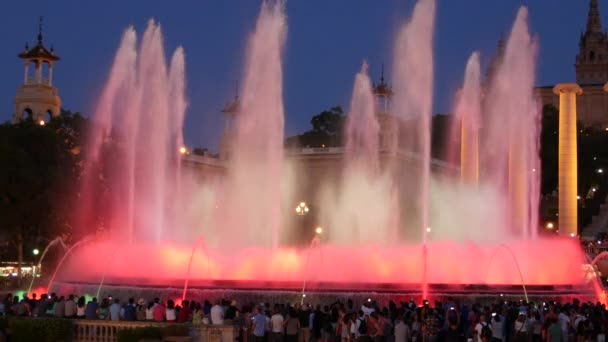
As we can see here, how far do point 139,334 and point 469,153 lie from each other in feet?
108

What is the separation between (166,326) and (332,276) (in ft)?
36.5

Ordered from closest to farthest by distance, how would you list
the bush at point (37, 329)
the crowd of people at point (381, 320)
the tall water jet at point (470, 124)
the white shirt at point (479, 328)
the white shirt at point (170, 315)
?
the white shirt at point (479, 328), the crowd of people at point (381, 320), the bush at point (37, 329), the white shirt at point (170, 315), the tall water jet at point (470, 124)

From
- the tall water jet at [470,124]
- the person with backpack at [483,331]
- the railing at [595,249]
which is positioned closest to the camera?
the person with backpack at [483,331]

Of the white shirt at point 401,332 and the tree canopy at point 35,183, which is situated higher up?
the tree canopy at point 35,183

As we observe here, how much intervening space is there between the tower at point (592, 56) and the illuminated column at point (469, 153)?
414ft

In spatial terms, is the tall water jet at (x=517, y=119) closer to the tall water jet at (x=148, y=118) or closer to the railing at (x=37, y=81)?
the tall water jet at (x=148, y=118)

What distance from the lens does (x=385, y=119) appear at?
254 ft

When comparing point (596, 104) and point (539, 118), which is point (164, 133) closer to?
point (539, 118)

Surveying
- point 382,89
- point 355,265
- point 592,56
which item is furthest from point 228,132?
point 592,56

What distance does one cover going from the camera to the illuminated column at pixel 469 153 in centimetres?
4984

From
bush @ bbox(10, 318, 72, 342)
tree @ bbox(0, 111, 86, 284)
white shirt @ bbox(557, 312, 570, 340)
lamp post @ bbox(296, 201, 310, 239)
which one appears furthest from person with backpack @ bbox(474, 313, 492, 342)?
lamp post @ bbox(296, 201, 310, 239)

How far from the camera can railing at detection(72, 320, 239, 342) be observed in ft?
64.1

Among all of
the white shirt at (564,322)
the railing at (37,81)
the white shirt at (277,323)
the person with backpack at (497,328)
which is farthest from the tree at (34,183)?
the white shirt at (564,322)

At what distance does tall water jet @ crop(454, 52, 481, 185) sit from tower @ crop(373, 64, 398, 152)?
21.8 m
